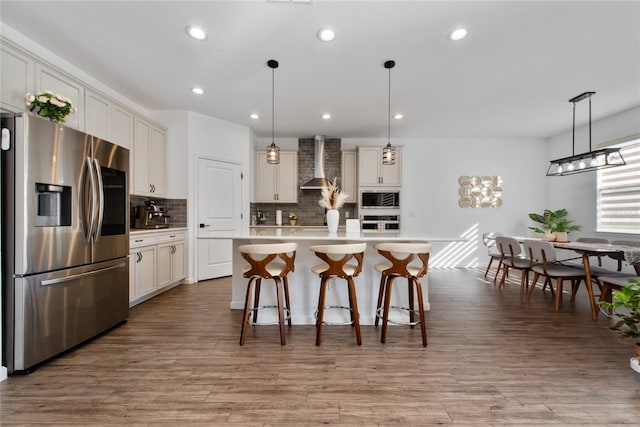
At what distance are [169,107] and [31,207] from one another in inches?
114

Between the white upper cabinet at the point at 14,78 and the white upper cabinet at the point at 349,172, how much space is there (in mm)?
4451

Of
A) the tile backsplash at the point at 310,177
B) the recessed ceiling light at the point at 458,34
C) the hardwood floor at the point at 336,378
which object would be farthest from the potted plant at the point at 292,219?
the recessed ceiling light at the point at 458,34

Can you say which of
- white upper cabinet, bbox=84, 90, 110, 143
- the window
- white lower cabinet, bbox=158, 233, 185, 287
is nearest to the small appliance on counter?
white lower cabinet, bbox=158, 233, 185, 287

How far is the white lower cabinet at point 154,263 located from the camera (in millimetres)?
3108

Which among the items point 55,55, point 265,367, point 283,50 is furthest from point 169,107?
point 265,367

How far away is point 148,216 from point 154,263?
726 millimetres

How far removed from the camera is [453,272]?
16.9 feet

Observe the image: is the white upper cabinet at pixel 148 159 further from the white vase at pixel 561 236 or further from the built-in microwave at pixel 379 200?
the white vase at pixel 561 236

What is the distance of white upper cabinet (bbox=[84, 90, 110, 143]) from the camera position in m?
2.92

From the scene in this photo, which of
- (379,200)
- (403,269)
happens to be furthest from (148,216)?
(379,200)

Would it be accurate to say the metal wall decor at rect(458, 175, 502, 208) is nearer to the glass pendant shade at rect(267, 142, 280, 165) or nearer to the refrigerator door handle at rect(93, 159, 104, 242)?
the glass pendant shade at rect(267, 142, 280, 165)

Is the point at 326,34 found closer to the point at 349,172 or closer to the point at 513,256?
the point at 349,172

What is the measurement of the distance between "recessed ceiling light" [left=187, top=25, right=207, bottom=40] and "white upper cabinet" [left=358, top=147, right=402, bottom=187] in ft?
11.3

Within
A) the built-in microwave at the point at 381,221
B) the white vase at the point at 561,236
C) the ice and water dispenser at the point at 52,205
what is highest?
the ice and water dispenser at the point at 52,205
